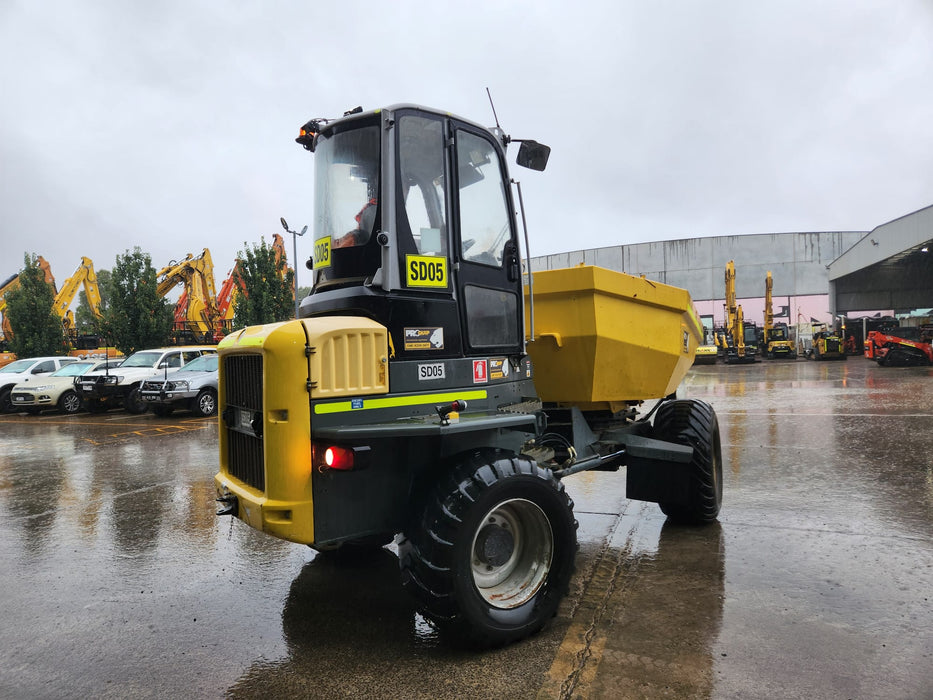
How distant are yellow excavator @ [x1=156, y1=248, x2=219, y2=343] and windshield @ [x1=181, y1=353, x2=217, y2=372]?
594 inches

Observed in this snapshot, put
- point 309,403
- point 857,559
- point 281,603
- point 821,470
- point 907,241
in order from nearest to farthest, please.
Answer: point 309,403 < point 281,603 < point 857,559 < point 821,470 < point 907,241

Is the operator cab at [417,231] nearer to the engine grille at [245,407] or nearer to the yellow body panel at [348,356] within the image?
the yellow body panel at [348,356]

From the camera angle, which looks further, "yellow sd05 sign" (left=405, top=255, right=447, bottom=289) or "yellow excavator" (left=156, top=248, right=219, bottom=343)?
"yellow excavator" (left=156, top=248, right=219, bottom=343)

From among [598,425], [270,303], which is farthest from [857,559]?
[270,303]

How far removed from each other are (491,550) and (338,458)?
1.10 m

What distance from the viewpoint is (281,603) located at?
4.24 metres

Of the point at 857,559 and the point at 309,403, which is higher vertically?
the point at 309,403

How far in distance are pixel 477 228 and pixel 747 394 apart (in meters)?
15.6

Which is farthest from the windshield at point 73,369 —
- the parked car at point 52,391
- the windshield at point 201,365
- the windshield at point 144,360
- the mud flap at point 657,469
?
the mud flap at point 657,469

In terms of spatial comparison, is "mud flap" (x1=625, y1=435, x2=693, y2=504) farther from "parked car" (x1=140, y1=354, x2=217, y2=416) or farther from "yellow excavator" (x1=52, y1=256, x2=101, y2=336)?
"yellow excavator" (x1=52, y1=256, x2=101, y2=336)

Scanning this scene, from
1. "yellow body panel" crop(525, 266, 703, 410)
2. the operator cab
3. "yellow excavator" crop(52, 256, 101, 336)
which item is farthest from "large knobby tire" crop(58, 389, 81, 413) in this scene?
"yellow body panel" crop(525, 266, 703, 410)

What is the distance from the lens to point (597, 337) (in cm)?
461

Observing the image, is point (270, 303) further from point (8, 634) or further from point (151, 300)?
point (8, 634)

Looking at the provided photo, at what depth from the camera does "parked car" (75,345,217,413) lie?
1745cm
